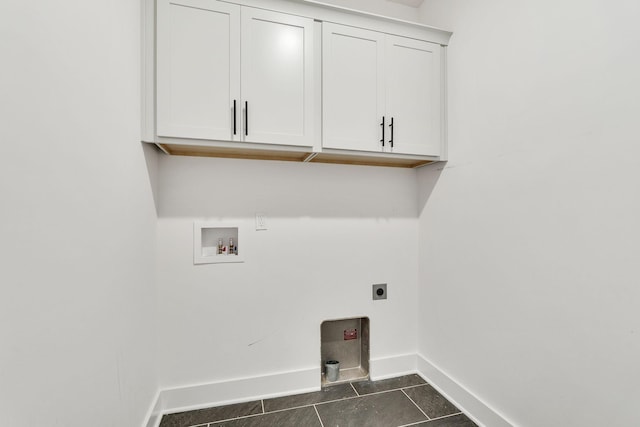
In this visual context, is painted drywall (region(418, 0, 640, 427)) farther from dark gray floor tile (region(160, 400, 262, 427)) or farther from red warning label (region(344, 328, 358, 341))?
dark gray floor tile (region(160, 400, 262, 427))

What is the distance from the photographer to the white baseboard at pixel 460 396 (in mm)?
1598

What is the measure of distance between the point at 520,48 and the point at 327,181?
130cm

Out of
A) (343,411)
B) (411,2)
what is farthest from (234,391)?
(411,2)

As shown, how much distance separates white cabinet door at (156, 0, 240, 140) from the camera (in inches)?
58.6

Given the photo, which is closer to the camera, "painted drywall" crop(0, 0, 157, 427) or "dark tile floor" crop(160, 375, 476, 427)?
"painted drywall" crop(0, 0, 157, 427)

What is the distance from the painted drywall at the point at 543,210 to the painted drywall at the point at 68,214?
186 cm

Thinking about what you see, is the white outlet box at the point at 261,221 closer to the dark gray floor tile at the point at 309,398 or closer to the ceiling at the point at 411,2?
the dark gray floor tile at the point at 309,398

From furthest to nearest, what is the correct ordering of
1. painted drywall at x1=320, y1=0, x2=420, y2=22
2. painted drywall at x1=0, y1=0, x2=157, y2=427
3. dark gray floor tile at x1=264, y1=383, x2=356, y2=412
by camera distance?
painted drywall at x1=320, y1=0, x2=420, y2=22, dark gray floor tile at x1=264, y1=383, x2=356, y2=412, painted drywall at x1=0, y1=0, x2=157, y2=427

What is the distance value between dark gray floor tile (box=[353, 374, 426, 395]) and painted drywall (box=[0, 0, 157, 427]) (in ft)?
4.50

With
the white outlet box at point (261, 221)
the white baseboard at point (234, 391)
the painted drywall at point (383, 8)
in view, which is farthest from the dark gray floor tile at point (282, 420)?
the painted drywall at point (383, 8)

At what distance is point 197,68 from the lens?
1.53 meters

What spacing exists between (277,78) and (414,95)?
91 centimetres

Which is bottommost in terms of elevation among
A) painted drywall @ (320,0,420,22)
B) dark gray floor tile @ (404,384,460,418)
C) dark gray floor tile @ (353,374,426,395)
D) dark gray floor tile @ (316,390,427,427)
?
dark gray floor tile @ (353,374,426,395)

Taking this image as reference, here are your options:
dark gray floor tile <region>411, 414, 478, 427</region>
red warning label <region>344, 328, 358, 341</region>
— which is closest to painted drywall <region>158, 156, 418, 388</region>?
red warning label <region>344, 328, 358, 341</region>
